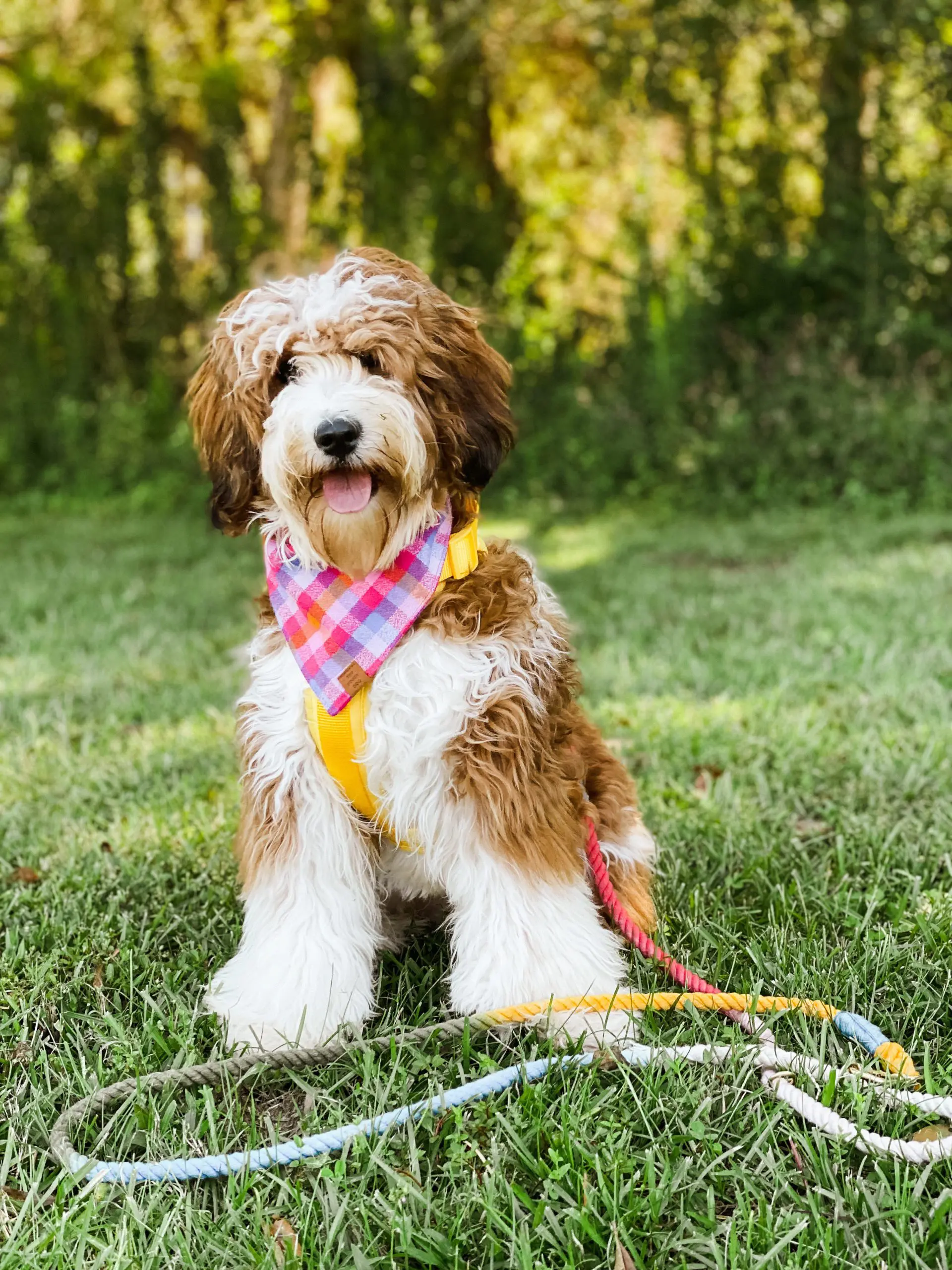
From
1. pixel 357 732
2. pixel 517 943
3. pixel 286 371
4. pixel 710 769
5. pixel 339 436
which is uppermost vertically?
pixel 286 371

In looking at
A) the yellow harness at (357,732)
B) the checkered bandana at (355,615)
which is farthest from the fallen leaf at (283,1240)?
the checkered bandana at (355,615)

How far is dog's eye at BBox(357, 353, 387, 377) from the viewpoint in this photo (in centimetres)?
230

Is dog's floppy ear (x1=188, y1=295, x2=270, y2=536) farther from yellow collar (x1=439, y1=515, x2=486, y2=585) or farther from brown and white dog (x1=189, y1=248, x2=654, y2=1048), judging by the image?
yellow collar (x1=439, y1=515, x2=486, y2=585)

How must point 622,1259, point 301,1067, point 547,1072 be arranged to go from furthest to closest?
point 301,1067 → point 547,1072 → point 622,1259

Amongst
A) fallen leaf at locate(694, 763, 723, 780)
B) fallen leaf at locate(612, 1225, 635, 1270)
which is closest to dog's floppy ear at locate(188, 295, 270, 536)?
fallen leaf at locate(612, 1225, 635, 1270)

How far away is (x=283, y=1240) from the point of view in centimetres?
178

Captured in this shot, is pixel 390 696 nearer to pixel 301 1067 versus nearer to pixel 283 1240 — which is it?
pixel 301 1067

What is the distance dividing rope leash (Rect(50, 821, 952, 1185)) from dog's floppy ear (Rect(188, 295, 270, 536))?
3.67ft

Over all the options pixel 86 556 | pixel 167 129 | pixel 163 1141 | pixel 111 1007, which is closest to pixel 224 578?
pixel 86 556

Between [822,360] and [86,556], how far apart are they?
6881 mm

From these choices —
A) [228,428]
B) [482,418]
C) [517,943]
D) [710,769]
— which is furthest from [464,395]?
[710,769]

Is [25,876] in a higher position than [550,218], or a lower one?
lower

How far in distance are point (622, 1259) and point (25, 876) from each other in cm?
213

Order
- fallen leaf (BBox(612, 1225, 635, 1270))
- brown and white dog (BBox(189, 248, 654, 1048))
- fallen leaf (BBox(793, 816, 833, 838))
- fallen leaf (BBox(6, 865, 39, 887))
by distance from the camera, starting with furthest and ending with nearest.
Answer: fallen leaf (BBox(793, 816, 833, 838)) → fallen leaf (BBox(6, 865, 39, 887)) → brown and white dog (BBox(189, 248, 654, 1048)) → fallen leaf (BBox(612, 1225, 635, 1270))
